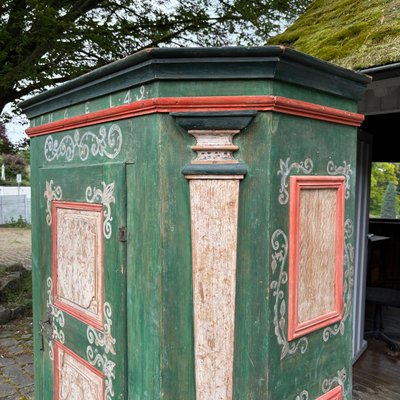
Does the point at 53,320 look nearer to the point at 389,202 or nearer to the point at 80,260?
the point at 80,260

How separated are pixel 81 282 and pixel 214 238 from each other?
0.84 meters

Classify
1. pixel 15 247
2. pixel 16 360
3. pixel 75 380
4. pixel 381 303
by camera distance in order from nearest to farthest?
pixel 75 380
pixel 16 360
pixel 381 303
pixel 15 247

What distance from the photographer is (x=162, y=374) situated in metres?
1.55

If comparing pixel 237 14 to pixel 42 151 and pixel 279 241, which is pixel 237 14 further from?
pixel 279 241

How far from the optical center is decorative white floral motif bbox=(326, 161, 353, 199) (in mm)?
1824

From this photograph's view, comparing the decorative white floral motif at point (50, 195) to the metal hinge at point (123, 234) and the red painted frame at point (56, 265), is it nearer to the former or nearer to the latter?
the red painted frame at point (56, 265)

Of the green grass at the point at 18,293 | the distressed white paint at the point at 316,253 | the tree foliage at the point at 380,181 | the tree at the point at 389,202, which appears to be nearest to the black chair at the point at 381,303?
the distressed white paint at the point at 316,253

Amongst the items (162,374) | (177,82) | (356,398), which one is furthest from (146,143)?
(356,398)

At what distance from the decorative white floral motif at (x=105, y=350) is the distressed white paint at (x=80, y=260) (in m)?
0.07

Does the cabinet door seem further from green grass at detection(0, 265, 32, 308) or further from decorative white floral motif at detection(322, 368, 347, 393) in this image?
green grass at detection(0, 265, 32, 308)

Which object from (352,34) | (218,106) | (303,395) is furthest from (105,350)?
(352,34)

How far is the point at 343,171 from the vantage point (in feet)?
6.26

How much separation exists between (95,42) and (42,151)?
14.0 ft

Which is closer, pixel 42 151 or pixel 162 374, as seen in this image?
pixel 162 374
